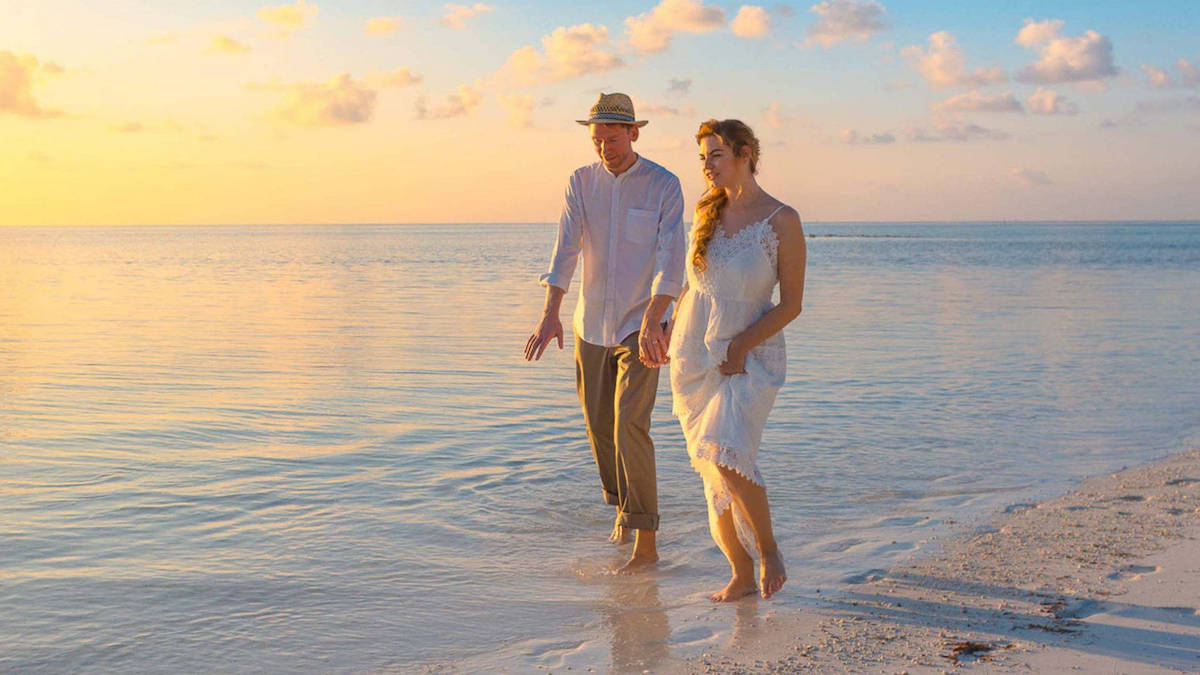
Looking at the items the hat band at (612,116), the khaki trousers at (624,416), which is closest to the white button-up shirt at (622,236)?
the khaki trousers at (624,416)

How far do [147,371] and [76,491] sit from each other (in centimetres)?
539

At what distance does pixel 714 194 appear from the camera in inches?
171

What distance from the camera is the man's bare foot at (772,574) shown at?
14.1 feet

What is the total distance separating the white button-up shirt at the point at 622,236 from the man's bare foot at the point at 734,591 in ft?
3.99

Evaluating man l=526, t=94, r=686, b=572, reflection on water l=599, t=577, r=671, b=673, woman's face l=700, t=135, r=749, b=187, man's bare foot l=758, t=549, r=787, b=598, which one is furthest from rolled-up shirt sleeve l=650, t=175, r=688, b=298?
reflection on water l=599, t=577, r=671, b=673

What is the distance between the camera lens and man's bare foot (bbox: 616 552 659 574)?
5007mm

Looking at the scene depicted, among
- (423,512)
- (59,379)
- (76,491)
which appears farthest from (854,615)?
(59,379)

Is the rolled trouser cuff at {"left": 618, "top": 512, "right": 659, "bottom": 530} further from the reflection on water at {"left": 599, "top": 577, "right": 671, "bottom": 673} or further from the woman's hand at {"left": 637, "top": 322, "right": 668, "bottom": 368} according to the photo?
the woman's hand at {"left": 637, "top": 322, "right": 668, "bottom": 368}

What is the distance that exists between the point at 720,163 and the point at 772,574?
5.35 feet

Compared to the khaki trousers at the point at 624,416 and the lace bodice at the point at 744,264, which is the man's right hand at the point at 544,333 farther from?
the lace bodice at the point at 744,264

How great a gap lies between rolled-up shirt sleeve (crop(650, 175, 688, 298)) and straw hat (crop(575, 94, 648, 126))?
36 centimetres

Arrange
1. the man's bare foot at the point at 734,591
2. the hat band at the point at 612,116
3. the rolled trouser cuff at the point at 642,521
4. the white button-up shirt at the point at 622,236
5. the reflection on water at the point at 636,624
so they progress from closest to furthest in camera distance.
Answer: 1. the reflection on water at the point at 636,624
2. the man's bare foot at the point at 734,591
3. the hat band at the point at 612,116
4. the white button-up shirt at the point at 622,236
5. the rolled trouser cuff at the point at 642,521

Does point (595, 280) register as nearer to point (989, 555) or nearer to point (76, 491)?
point (989, 555)

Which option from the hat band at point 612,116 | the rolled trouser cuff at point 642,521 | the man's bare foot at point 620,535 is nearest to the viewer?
the hat band at point 612,116
